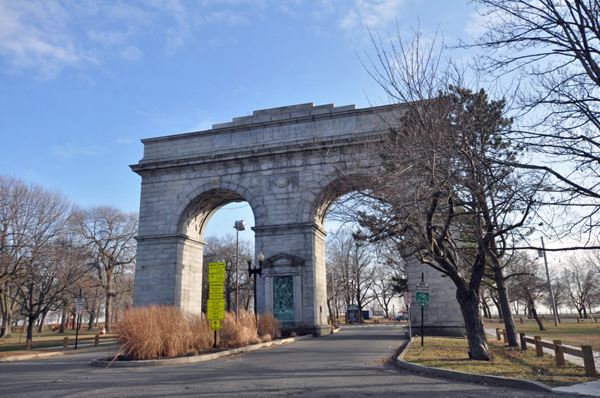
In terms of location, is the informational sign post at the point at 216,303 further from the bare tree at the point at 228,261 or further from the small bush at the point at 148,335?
the bare tree at the point at 228,261

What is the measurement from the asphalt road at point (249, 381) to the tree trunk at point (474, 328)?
2.49m

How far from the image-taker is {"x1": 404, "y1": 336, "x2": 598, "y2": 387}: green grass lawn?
31.4ft

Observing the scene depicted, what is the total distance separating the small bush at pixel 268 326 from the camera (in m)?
19.8

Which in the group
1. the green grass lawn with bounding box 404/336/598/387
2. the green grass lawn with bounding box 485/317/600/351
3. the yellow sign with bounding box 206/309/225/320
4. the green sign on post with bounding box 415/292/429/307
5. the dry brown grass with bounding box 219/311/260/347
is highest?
the green sign on post with bounding box 415/292/429/307

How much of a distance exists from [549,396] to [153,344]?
1039cm

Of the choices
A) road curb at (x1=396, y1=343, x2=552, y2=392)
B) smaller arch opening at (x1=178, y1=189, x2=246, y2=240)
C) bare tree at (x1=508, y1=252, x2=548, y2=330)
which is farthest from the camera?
bare tree at (x1=508, y1=252, x2=548, y2=330)

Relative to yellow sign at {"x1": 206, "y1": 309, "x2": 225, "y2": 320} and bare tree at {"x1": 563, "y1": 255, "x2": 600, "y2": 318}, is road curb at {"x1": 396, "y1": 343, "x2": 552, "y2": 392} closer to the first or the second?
yellow sign at {"x1": 206, "y1": 309, "x2": 225, "y2": 320}

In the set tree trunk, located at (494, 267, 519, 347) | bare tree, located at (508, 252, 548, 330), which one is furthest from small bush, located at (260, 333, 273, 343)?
bare tree, located at (508, 252, 548, 330)

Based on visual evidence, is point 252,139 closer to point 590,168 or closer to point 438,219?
point 438,219

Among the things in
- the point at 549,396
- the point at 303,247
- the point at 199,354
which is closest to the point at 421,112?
the point at 549,396

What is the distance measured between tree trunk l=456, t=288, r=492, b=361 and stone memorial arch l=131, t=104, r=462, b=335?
10180 mm

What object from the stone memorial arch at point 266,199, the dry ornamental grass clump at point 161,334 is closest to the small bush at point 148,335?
the dry ornamental grass clump at point 161,334

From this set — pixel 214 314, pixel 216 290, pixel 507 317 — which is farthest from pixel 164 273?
pixel 507 317

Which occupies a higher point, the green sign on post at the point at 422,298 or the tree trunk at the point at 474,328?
the green sign on post at the point at 422,298
